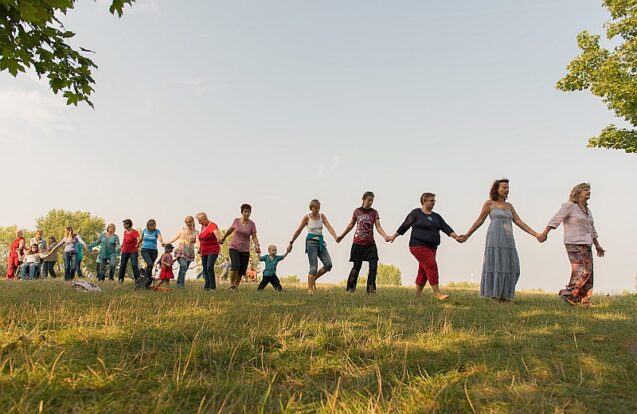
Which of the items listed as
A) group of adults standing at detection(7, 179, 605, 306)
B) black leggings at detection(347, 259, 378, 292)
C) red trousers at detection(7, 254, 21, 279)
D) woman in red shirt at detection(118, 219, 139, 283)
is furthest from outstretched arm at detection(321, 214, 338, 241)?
red trousers at detection(7, 254, 21, 279)

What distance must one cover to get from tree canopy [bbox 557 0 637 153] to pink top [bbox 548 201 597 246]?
1247cm

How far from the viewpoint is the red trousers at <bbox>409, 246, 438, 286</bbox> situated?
10.8 meters

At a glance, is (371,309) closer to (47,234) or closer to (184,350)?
(184,350)

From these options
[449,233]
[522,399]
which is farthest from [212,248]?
[522,399]

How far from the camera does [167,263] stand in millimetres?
14414

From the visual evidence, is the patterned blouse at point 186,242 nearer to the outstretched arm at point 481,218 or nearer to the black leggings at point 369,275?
the black leggings at point 369,275

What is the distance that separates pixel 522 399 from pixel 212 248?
10552mm

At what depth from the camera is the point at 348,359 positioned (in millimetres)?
4430

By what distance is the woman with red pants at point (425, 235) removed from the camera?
10891 mm

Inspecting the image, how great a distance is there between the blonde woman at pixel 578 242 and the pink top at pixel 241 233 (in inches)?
277

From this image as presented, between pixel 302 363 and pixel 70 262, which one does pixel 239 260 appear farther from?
pixel 70 262

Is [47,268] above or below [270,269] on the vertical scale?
below

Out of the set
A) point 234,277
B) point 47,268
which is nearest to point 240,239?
point 234,277

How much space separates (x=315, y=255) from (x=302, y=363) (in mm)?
8080
